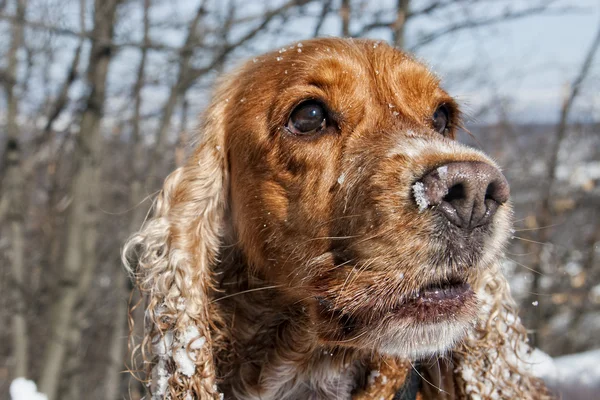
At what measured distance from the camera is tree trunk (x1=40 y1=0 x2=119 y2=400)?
6.99m

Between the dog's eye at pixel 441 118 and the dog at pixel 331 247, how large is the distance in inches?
0.5

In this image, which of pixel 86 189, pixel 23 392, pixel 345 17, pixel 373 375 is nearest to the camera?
pixel 373 375

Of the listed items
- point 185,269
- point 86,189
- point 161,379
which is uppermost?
point 185,269

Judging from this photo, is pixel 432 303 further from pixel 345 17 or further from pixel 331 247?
pixel 345 17

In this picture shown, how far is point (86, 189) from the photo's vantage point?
7.02 meters

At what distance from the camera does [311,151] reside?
2.62 meters

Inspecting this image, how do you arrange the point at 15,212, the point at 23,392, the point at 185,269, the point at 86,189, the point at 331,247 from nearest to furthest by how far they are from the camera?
the point at 331,247 → the point at 185,269 → the point at 23,392 → the point at 86,189 → the point at 15,212

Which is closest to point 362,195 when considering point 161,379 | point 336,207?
point 336,207

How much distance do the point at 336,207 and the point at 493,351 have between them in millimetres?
1167

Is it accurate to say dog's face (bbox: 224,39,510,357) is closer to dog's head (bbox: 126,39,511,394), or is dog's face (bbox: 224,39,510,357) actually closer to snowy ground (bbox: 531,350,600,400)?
dog's head (bbox: 126,39,511,394)

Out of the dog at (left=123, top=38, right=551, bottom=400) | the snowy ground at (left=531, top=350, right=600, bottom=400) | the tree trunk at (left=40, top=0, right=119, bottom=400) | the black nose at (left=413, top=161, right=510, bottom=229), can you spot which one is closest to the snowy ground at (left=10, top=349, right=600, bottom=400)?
the snowy ground at (left=531, top=350, right=600, bottom=400)

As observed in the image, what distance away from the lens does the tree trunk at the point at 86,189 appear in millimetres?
6988

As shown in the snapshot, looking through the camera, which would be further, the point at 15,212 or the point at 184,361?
the point at 15,212

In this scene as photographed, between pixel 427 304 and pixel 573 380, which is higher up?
pixel 427 304
